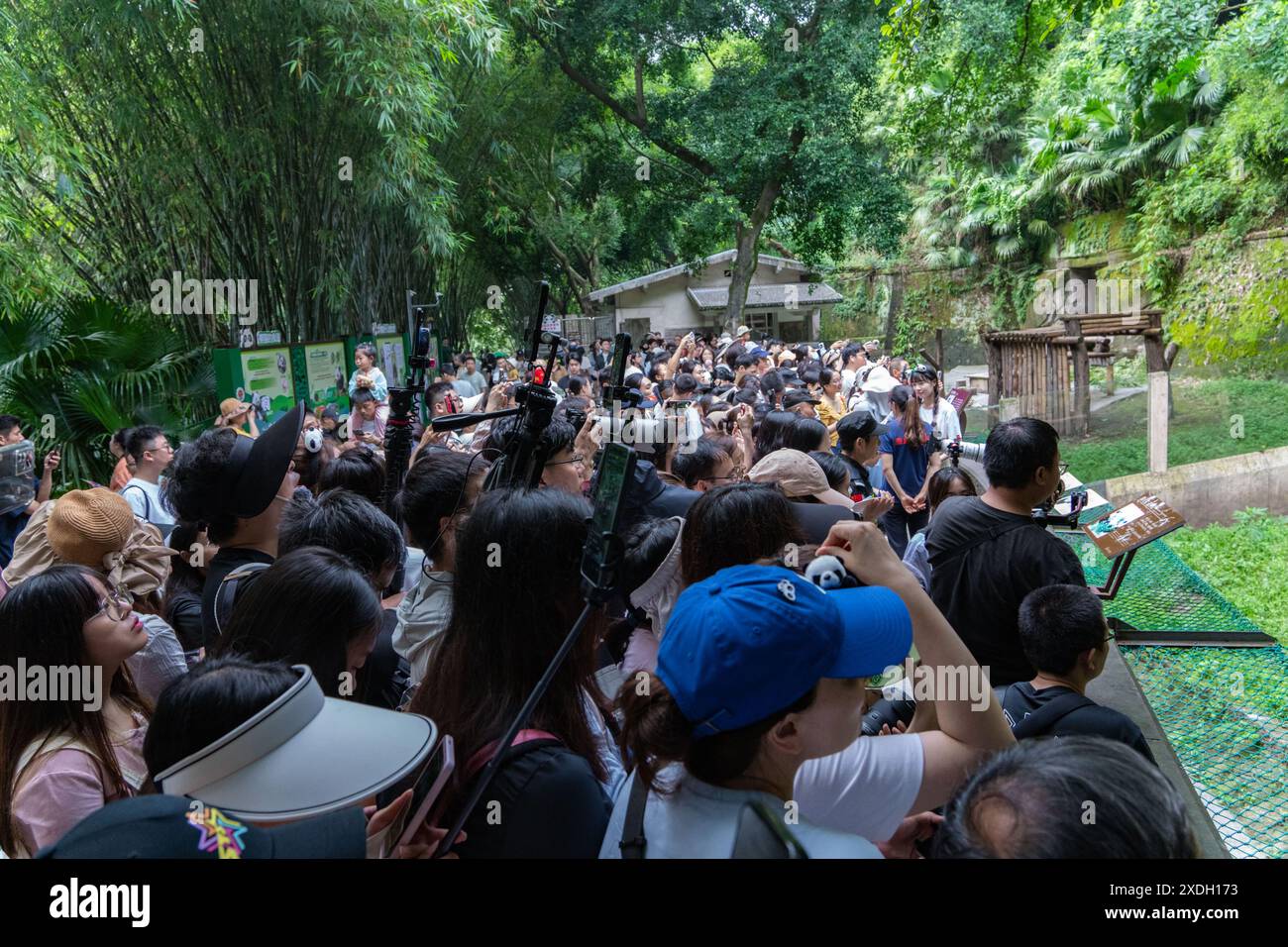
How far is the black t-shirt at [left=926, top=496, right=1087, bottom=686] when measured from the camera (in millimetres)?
3107

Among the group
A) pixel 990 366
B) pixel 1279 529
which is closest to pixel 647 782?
pixel 1279 529

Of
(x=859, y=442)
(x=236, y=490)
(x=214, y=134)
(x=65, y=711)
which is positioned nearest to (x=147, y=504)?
(x=236, y=490)

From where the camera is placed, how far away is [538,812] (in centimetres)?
162

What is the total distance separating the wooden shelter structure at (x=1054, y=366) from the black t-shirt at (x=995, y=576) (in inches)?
362

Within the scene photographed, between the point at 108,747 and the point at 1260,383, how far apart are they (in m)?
15.1

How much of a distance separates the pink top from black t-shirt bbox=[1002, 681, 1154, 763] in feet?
6.58

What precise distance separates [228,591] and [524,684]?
1.29 m

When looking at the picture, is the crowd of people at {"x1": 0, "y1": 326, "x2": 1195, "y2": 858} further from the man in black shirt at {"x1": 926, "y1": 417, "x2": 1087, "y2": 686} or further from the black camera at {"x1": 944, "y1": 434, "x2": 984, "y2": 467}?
the black camera at {"x1": 944, "y1": 434, "x2": 984, "y2": 467}

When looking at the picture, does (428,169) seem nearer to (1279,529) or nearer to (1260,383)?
(1279,529)

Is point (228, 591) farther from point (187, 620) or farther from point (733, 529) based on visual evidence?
point (733, 529)

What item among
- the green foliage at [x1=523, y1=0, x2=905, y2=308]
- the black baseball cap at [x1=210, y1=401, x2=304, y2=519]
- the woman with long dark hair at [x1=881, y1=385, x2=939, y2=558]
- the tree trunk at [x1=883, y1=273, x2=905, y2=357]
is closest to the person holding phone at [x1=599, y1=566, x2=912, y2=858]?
the black baseball cap at [x1=210, y1=401, x2=304, y2=519]

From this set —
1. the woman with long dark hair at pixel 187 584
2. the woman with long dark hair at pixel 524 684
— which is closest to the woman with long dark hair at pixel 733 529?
the woman with long dark hair at pixel 524 684

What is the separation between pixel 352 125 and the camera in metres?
11.4

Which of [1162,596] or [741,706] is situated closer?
[741,706]
